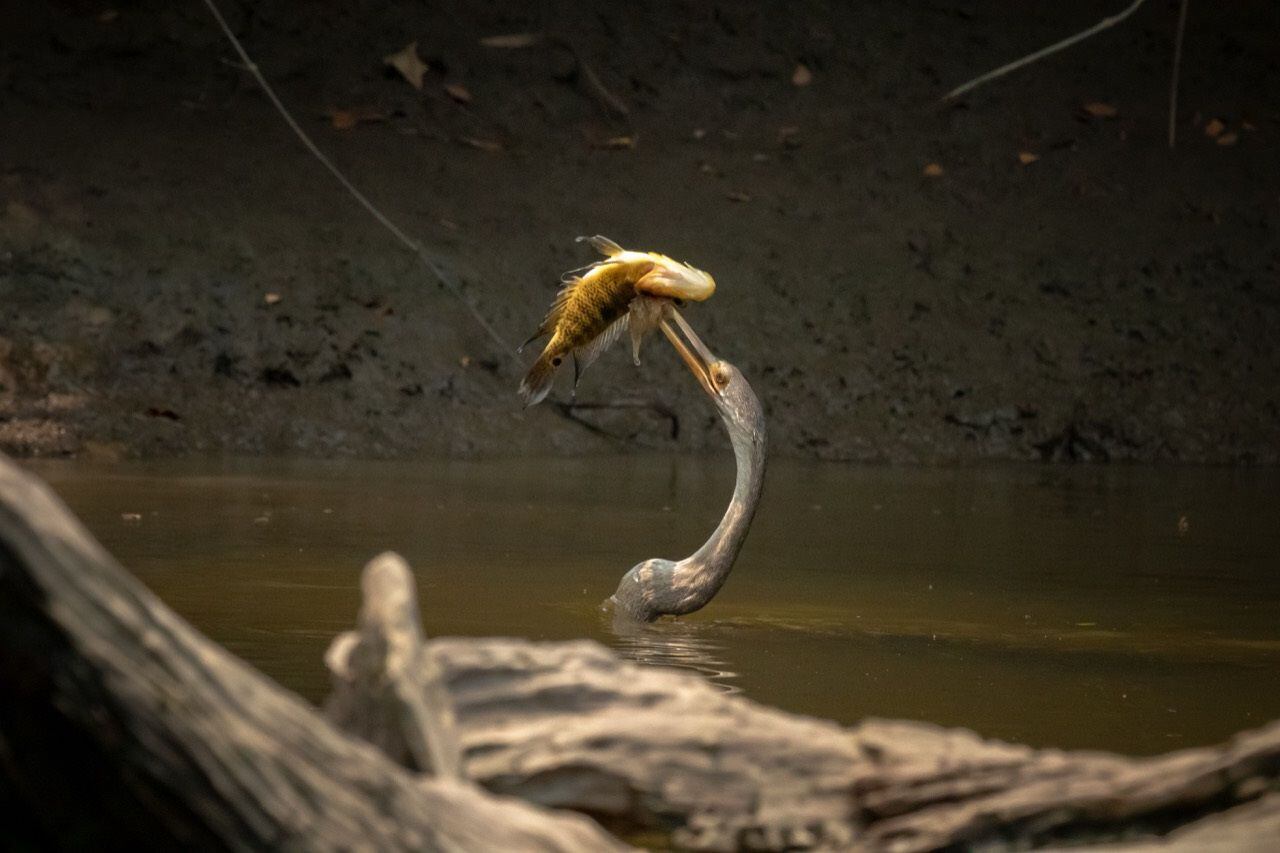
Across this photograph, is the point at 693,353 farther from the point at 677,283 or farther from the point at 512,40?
the point at 512,40

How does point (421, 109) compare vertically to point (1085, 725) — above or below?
above

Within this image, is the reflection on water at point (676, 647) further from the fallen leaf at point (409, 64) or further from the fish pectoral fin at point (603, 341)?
the fallen leaf at point (409, 64)

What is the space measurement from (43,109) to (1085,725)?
916 cm

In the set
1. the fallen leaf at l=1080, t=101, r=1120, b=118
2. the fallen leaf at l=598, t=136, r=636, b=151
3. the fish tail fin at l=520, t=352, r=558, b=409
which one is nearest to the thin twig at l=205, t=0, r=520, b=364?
the fallen leaf at l=598, t=136, r=636, b=151

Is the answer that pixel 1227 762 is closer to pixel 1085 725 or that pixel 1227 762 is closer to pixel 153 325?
pixel 1085 725

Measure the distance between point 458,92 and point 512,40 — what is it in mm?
857

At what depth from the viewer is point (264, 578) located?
6.71 metres

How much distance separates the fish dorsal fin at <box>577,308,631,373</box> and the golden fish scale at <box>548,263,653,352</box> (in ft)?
0.05

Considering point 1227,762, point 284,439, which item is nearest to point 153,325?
point 284,439

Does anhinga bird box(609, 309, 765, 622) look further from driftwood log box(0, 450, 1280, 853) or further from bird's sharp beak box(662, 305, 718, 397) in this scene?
driftwood log box(0, 450, 1280, 853)

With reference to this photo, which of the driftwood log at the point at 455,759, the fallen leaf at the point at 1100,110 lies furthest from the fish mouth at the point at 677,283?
the fallen leaf at the point at 1100,110

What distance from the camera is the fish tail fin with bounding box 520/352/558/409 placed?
638 centimetres

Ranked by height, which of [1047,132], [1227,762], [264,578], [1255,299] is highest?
[1047,132]

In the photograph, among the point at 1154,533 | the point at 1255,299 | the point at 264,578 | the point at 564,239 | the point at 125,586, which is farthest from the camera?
the point at 1255,299
